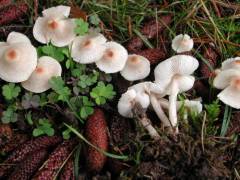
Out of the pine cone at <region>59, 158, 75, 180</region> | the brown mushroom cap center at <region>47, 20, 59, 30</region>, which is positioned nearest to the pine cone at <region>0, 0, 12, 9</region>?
the brown mushroom cap center at <region>47, 20, 59, 30</region>

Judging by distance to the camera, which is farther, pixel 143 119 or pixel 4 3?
pixel 4 3

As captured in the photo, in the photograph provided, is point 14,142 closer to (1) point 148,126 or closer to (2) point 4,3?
(1) point 148,126

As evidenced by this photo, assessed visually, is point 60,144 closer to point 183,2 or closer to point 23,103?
point 23,103

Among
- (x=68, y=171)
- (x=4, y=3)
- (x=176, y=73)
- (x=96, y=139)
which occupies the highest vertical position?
(x=4, y=3)

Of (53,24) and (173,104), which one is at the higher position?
(53,24)

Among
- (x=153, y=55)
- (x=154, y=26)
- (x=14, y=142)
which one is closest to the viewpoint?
(x=14, y=142)

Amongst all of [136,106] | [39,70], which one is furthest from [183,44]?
[39,70]

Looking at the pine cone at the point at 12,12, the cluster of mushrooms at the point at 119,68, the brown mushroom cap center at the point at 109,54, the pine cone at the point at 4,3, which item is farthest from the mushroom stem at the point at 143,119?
the pine cone at the point at 4,3
